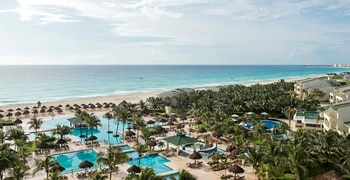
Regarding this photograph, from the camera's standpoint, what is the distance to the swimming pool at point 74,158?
104ft

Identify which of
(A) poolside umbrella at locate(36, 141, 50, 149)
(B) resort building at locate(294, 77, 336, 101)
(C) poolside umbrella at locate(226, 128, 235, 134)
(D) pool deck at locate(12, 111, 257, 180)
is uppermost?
(B) resort building at locate(294, 77, 336, 101)

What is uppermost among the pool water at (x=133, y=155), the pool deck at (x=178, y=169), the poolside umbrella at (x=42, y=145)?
the poolside umbrella at (x=42, y=145)

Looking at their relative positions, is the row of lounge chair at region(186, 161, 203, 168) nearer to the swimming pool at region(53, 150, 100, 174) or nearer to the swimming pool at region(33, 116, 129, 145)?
the swimming pool at region(53, 150, 100, 174)

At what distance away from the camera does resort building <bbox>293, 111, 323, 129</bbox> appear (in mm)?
45188

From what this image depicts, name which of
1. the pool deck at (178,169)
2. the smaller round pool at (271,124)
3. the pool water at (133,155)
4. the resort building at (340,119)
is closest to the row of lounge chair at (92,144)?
the pool deck at (178,169)

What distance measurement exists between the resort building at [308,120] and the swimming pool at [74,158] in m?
31.7

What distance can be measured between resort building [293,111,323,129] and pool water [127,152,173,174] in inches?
984

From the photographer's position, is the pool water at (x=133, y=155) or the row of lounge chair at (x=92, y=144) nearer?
the pool water at (x=133, y=155)

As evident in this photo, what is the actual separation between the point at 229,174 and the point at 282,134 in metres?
12.7

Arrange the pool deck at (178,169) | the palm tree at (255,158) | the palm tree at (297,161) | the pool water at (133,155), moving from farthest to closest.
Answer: the pool water at (133,155)
the pool deck at (178,169)
the palm tree at (255,158)
the palm tree at (297,161)

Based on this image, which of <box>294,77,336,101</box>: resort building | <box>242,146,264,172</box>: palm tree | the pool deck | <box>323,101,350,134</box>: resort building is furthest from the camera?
<box>294,77,336,101</box>: resort building

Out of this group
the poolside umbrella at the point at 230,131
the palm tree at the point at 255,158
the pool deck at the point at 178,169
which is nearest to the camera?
the palm tree at the point at 255,158

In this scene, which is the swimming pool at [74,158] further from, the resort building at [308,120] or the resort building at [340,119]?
the resort building at [308,120]

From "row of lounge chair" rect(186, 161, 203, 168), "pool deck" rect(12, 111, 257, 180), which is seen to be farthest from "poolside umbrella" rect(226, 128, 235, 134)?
"row of lounge chair" rect(186, 161, 203, 168)
